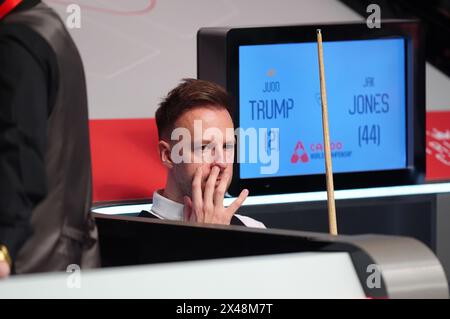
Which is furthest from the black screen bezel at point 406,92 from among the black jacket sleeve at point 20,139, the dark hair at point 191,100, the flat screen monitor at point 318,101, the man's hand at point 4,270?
the man's hand at point 4,270

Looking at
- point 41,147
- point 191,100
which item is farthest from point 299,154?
point 41,147

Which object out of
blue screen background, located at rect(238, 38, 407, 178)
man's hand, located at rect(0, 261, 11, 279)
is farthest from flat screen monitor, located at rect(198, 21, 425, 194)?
man's hand, located at rect(0, 261, 11, 279)

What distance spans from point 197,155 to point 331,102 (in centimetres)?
76

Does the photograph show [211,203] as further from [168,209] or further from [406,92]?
[406,92]

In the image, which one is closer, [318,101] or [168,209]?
[168,209]

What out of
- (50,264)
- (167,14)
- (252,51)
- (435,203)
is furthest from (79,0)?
(50,264)

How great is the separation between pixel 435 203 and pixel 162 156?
111 cm

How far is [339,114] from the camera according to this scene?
3.49 meters

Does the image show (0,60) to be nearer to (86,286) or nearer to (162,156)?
(86,286)

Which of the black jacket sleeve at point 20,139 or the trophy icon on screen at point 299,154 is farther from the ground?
the black jacket sleeve at point 20,139

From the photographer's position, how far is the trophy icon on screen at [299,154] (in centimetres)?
343

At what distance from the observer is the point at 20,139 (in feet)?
6.17

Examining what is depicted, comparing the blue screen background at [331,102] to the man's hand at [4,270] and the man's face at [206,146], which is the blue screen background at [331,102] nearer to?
the man's face at [206,146]

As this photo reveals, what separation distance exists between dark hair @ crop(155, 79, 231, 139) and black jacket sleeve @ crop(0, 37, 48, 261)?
95cm
